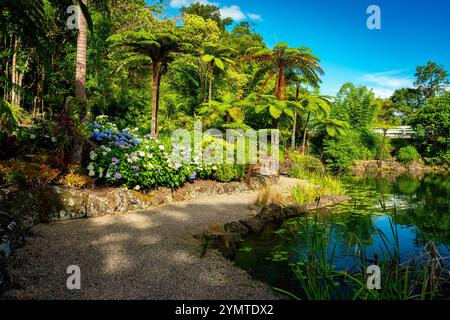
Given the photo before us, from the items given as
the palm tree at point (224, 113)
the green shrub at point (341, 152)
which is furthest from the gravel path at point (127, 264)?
the green shrub at point (341, 152)

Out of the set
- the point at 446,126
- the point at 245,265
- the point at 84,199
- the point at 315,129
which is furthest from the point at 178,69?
the point at 446,126

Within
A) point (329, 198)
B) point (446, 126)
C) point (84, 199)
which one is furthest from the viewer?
point (446, 126)

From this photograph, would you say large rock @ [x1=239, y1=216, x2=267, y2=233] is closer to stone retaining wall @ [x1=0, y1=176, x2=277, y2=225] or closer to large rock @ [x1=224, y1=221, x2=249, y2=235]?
large rock @ [x1=224, y1=221, x2=249, y2=235]

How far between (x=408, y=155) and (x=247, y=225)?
67.6 ft

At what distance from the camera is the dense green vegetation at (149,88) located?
16.6ft

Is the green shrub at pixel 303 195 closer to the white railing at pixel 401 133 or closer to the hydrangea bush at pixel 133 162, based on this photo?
the hydrangea bush at pixel 133 162

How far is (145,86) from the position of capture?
57.8ft

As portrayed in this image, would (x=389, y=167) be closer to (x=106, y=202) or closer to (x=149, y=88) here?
(x=149, y=88)

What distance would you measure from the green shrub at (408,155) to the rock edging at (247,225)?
1703cm

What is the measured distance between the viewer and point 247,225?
4.88 m

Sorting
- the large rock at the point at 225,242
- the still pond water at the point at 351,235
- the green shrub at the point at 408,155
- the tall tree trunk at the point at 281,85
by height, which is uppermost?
the tall tree trunk at the point at 281,85
